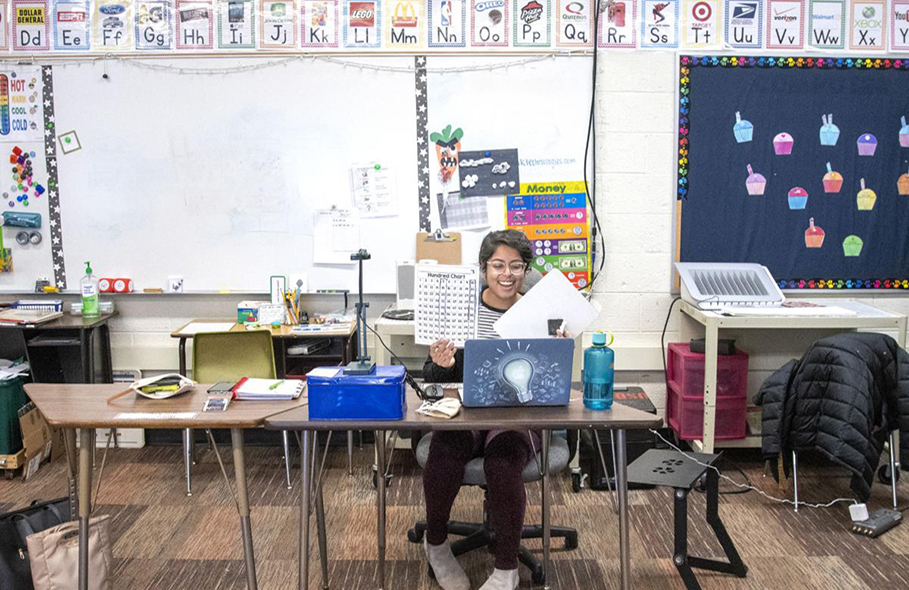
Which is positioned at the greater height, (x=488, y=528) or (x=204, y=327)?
(x=204, y=327)

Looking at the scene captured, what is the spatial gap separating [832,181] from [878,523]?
5.65ft

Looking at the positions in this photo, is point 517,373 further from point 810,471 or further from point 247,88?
Result: point 247,88

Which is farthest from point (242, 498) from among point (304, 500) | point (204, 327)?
point (204, 327)

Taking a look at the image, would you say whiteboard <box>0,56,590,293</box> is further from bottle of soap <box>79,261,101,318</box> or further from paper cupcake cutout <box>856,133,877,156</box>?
paper cupcake cutout <box>856,133,877,156</box>

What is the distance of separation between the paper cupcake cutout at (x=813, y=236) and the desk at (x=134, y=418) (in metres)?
2.78

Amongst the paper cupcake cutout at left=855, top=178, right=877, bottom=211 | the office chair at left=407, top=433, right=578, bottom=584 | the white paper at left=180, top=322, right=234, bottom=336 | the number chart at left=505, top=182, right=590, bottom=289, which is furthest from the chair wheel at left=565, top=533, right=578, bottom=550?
the paper cupcake cutout at left=855, top=178, right=877, bottom=211

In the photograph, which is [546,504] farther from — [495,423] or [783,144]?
[783,144]

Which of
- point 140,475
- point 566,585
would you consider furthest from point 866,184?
point 140,475

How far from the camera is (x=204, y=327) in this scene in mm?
3609

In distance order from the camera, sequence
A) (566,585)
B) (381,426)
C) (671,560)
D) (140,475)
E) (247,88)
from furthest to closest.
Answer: (247,88) < (140,475) < (671,560) < (566,585) < (381,426)

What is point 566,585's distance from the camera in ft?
8.20

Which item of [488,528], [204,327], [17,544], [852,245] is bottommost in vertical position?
[488,528]

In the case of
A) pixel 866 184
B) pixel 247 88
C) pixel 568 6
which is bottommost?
pixel 866 184

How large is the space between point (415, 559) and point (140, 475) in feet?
5.01
